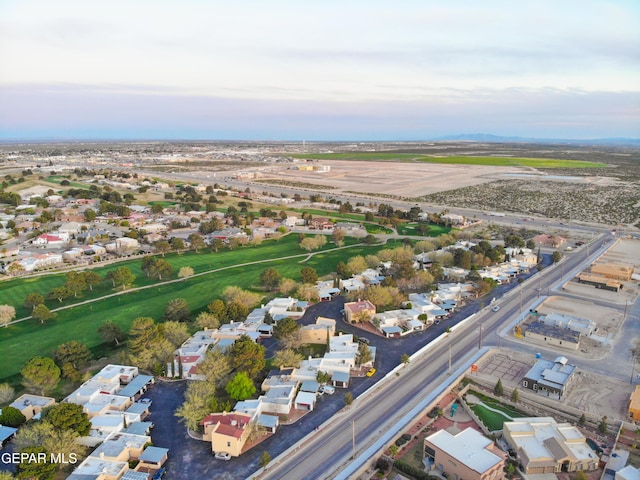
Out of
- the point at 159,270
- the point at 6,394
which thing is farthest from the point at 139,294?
the point at 6,394

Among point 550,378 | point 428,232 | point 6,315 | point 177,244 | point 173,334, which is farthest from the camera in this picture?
point 428,232

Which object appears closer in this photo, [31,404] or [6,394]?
[31,404]

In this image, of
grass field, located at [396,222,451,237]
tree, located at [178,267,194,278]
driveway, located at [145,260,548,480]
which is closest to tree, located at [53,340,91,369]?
driveway, located at [145,260,548,480]

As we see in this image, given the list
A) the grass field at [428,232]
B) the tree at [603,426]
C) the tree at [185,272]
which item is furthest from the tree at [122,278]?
the tree at [603,426]

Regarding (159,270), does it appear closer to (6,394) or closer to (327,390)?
(6,394)

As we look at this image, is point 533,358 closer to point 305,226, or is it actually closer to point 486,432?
point 486,432

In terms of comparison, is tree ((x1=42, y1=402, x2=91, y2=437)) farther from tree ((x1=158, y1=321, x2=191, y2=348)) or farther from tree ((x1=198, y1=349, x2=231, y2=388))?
tree ((x1=158, y1=321, x2=191, y2=348))

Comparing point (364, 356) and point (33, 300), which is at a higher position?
point (364, 356)
